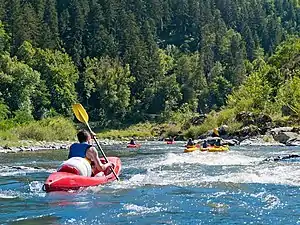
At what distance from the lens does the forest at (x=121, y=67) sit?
69500 mm

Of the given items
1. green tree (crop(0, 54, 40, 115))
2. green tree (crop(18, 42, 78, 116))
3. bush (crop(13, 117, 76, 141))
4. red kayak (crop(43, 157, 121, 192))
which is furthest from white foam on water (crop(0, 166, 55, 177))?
green tree (crop(18, 42, 78, 116))

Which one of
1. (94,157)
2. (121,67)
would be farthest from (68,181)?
(121,67)

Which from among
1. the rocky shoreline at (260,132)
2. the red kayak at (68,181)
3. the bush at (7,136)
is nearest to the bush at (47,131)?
the bush at (7,136)

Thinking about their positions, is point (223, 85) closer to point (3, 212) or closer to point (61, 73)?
point (61, 73)

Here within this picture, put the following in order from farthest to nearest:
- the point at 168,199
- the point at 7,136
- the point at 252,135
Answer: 1. the point at 7,136
2. the point at 252,135
3. the point at 168,199

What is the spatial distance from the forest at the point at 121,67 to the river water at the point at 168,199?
3540cm

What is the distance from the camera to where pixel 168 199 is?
12211mm

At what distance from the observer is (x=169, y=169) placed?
1945cm

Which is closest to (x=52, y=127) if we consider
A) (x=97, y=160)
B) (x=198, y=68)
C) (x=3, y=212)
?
(x=97, y=160)

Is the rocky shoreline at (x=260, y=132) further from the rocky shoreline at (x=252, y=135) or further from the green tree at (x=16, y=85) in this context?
the green tree at (x=16, y=85)

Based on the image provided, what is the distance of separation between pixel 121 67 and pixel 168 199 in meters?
82.3

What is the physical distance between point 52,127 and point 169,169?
→ 106 ft

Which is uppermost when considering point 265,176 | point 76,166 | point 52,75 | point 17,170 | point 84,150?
point 84,150

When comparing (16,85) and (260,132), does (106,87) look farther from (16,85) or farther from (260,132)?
(260,132)
